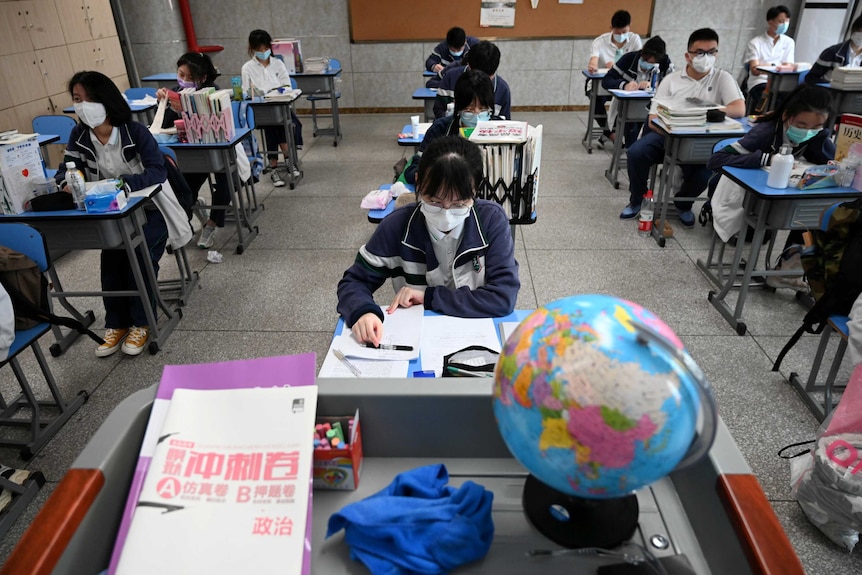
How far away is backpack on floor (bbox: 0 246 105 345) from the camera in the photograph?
2209 millimetres

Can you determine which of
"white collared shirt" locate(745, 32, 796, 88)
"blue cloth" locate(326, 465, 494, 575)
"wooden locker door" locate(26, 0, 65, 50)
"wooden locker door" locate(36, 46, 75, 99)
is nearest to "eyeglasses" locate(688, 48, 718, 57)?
"white collared shirt" locate(745, 32, 796, 88)

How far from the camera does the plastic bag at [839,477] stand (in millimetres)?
1758

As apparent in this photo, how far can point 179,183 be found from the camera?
3344mm

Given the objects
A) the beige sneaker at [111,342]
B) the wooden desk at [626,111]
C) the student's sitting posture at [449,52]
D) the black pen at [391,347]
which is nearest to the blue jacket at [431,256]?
the black pen at [391,347]

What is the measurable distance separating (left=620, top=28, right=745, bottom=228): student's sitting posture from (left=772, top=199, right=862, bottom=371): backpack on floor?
6.56 ft

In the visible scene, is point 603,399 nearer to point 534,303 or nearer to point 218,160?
point 534,303

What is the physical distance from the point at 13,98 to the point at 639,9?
7.37 metres

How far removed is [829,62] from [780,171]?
175 inches

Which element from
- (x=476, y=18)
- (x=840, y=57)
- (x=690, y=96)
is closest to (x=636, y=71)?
(x=690, y=96)

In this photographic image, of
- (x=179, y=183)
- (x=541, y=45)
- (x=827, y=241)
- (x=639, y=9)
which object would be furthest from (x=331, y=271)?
(x=639, y=9)

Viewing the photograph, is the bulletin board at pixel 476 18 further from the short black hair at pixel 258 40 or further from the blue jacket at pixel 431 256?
the blue jacket at pixel 431 256

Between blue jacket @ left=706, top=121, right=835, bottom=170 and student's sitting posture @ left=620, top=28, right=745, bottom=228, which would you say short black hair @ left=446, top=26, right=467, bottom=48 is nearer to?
student's sitting posture @ left=620, top=28, right=745, bottom=228

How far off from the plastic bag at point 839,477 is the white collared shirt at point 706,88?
2985mm

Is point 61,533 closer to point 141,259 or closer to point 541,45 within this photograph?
point 141,259
